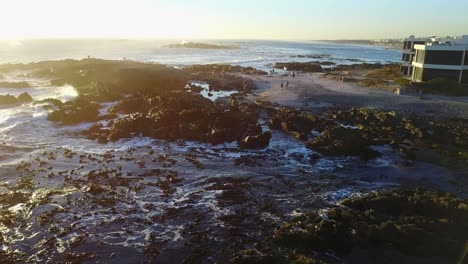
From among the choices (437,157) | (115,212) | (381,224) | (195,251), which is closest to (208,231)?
(195,251)

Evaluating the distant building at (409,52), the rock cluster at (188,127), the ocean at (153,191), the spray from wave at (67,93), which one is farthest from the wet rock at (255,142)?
the distant building at (409,52)

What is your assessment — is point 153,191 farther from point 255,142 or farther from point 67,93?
point 67,93

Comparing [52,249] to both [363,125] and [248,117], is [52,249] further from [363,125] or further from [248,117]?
[363,125]

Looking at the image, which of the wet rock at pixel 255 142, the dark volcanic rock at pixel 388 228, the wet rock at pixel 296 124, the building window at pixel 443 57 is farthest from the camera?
the building window at pixel 443 57

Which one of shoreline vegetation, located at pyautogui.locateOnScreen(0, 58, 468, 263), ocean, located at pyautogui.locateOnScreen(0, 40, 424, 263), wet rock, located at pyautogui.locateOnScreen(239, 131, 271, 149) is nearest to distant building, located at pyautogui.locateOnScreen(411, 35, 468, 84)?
shoreline vegetation, located at pyautogui.locateOnScreen(0, 58, 468, 263)

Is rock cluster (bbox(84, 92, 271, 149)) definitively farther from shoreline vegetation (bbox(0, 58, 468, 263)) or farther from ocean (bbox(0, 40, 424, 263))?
ocean (bbox(0, 40, 424, 263))

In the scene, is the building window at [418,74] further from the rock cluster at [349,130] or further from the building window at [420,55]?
the rock cluster at [349,130]
